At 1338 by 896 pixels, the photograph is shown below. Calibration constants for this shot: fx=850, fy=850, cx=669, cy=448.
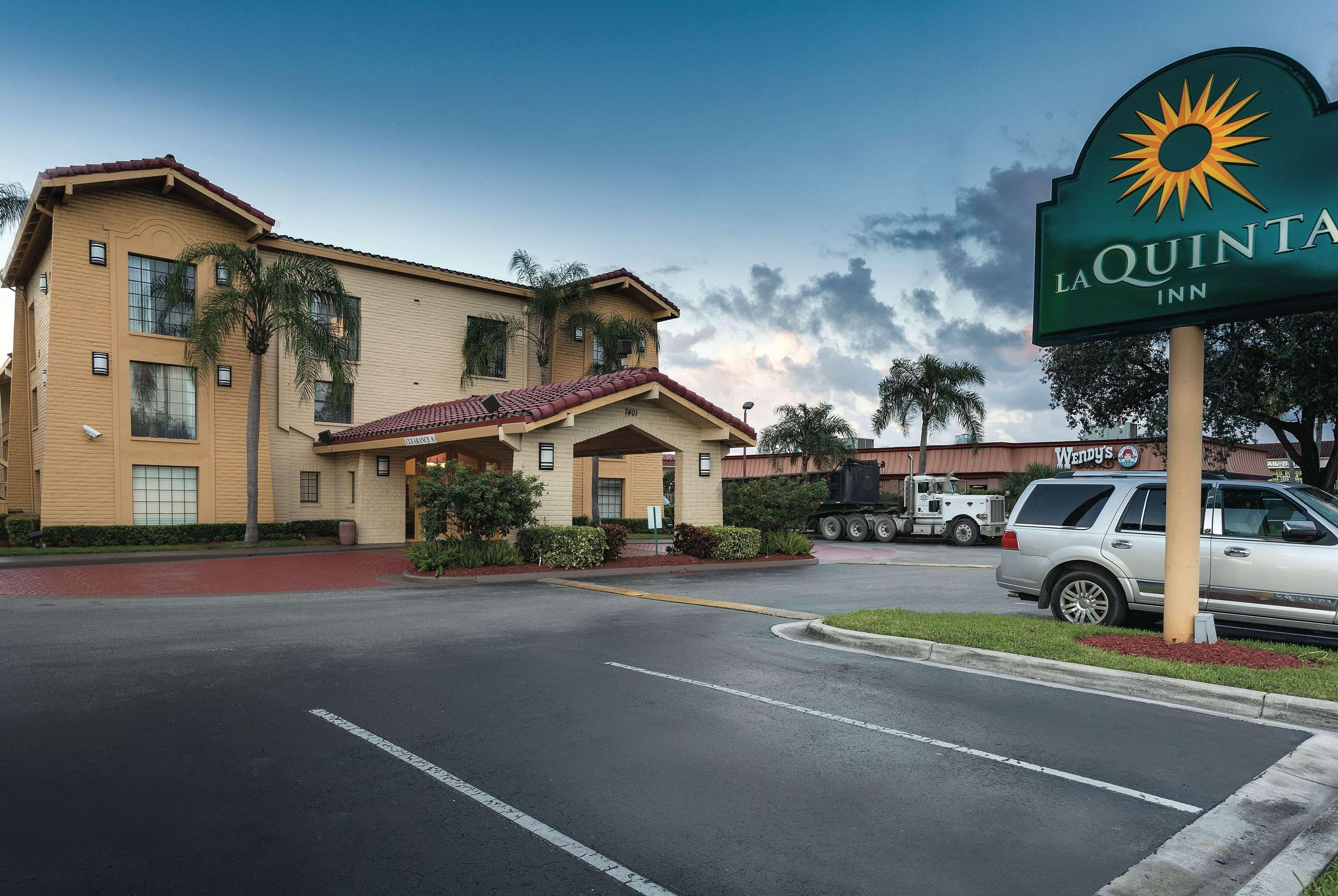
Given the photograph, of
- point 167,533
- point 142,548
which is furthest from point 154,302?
point 142,548

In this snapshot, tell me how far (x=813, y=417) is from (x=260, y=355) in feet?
73.9

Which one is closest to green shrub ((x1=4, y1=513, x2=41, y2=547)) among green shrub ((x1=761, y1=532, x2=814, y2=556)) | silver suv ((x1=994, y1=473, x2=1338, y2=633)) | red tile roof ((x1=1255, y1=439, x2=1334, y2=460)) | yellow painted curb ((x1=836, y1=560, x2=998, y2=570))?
green shrub ((x1=761, y1=532, x2=814, y2=556))

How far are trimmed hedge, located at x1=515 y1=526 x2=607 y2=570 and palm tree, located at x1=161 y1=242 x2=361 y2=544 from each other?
975cm

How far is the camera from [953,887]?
147 inches

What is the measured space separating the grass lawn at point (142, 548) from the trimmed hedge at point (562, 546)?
32.5 ft

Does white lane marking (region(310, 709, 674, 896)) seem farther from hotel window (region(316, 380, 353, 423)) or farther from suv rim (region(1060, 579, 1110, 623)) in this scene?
hotel window (region(316, 380, 353, 423))

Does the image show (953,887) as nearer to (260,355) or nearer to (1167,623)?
(1167,623)

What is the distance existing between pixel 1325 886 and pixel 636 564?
16.0 metres

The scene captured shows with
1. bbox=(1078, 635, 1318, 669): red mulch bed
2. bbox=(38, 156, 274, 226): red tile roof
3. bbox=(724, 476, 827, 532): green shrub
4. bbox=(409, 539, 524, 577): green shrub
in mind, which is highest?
bbox=(38, 156, 274, 226): red tile roof

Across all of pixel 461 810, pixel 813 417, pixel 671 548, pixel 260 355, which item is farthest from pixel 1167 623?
pixel 813 417

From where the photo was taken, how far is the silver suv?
28.7 ft

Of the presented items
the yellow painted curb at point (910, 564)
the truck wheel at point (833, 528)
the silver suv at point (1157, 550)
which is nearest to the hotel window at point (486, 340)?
the truck wheel at point (833, 528)

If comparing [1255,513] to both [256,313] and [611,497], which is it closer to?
[256,313]

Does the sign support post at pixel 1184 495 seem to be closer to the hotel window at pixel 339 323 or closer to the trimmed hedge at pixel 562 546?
the trimmed hedge at pixel 562 546
